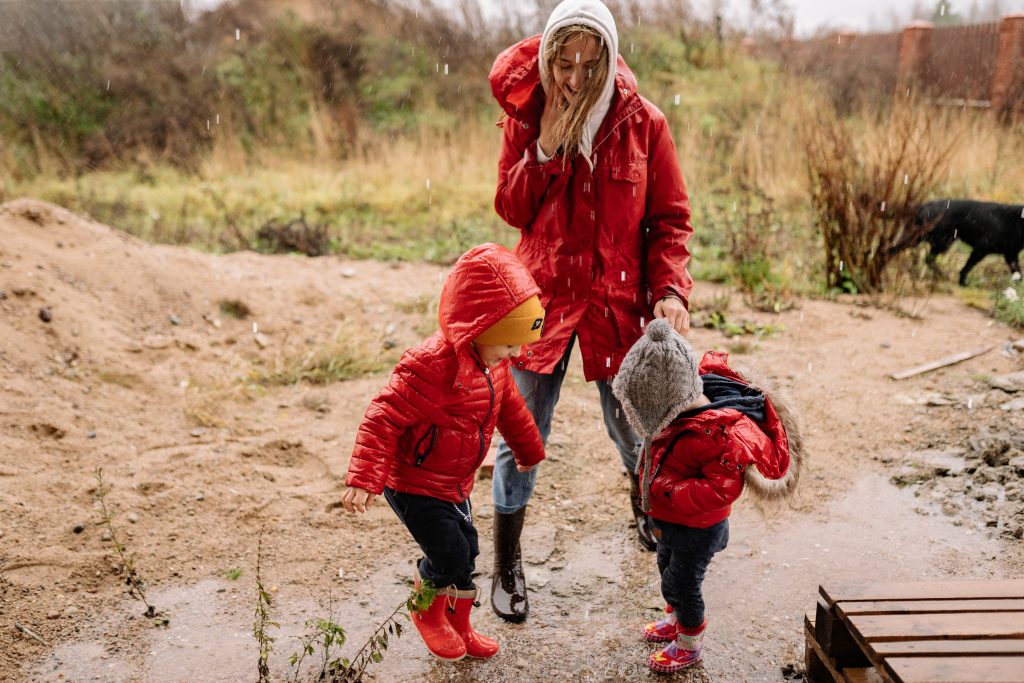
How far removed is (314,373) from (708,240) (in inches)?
179

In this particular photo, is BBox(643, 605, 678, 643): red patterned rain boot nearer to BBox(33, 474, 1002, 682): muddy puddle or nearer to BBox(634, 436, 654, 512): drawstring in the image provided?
BBox(33, 474, 1002, 682): muddy puddle

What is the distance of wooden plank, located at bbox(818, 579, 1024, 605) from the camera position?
7.88ft

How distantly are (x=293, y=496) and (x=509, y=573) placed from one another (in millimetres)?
1338

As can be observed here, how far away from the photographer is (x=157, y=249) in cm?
626

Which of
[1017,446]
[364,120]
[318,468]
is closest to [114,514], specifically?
[318,468]

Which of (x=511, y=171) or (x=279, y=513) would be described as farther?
(x=279, y=513)

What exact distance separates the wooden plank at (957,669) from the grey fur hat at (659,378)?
2.83 ft

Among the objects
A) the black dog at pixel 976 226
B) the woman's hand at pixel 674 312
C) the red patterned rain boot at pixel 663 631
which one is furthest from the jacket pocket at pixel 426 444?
the black dog at pixel 976 226

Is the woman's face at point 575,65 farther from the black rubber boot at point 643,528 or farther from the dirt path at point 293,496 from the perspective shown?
the dirt path at point 293,496

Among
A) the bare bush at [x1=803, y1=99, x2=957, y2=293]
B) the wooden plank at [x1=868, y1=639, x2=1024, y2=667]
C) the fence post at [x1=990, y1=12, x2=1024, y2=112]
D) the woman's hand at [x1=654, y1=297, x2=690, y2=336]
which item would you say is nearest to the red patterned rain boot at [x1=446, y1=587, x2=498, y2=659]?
the woman's hand at [x1=654, y1=297, x2=690, y2=336]

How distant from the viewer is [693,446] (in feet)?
8.00

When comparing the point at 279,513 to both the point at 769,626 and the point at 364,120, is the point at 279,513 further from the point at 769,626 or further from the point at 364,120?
the point at 364,120

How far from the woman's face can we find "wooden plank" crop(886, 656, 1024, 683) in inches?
74.2

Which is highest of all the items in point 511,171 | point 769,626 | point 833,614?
point 511,171
